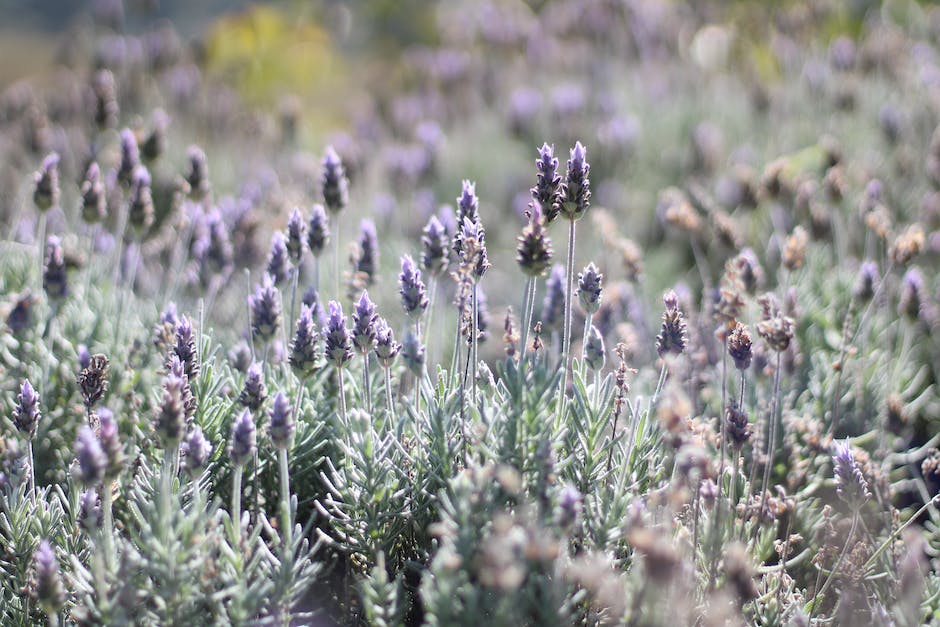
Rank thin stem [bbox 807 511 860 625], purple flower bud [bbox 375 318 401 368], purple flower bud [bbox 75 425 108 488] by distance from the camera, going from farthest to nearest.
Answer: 1. purple flower bud [bbox 375 318 401 368]
2. thin stem [bbox 807 511 860 625]
3. purple flower bud [bbox 75 425 108 488]

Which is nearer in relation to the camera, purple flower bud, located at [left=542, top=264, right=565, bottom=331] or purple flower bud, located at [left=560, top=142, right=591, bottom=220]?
purple flower bud, located at [left=560, top=142, right=591, bottom=220]

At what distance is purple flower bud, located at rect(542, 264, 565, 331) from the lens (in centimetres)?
238

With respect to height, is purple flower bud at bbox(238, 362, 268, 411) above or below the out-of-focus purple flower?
below

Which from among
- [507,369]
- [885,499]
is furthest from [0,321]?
[885,499]

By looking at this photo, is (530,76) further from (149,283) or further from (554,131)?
(149,283)

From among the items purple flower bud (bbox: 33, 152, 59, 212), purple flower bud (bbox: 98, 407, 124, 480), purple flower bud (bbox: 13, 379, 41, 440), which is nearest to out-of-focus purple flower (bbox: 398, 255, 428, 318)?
purple flower bud (bbox: 98, 407, 124, 480)

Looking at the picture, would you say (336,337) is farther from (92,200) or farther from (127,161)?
(127,161)

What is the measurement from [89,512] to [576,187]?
1.14 meters

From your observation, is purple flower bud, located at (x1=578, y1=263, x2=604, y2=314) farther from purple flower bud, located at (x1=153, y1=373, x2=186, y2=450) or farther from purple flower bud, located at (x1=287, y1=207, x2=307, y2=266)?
purple flower bud, located at (x1=153, y1=373, x2=186, y2=450)

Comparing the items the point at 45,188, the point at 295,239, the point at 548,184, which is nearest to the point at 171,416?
the point at 295,239

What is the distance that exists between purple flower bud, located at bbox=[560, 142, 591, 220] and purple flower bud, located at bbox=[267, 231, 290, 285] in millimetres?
778

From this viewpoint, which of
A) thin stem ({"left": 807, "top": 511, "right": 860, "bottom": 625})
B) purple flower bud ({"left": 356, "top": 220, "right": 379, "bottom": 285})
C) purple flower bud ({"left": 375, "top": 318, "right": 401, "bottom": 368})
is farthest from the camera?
purple flower bud ({"left": 356, "top": 220, "right": 379, "bottom": 285})

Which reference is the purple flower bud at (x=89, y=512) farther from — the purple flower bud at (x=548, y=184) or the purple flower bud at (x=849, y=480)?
the purple flower bud at (x=849, y=480)

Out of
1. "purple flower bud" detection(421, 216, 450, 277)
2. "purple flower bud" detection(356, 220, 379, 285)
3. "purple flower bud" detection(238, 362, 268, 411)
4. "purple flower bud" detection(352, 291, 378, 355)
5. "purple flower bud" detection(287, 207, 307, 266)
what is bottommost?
"purple flower bud" detection(238, 362, 268, 411)
